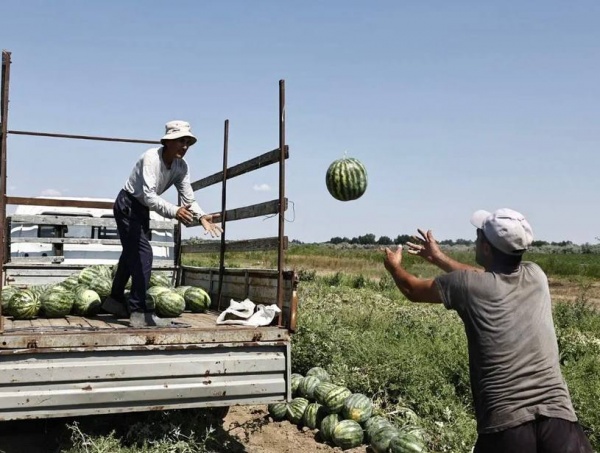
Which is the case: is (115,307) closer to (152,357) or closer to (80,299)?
(80,299)

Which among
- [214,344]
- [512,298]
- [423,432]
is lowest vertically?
[423,432]

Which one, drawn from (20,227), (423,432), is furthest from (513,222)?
(20,227)

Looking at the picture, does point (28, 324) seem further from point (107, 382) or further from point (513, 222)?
point (513, 222)

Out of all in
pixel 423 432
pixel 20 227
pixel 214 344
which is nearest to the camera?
pixel 214 344

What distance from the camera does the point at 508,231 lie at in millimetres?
3574

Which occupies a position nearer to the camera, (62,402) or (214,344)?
(62,402)

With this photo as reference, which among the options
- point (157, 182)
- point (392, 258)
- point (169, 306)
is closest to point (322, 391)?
point (169, 306)

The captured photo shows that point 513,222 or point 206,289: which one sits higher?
point 513,222

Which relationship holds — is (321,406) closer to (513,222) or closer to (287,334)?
(287,334)

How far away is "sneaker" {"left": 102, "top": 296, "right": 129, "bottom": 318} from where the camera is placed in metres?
6.38

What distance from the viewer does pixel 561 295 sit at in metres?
24.0

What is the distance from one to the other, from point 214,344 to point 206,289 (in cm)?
248

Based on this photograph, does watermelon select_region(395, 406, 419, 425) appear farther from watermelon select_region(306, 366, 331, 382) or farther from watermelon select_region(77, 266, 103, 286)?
watermelon select_region(77, 266, 103, 286)

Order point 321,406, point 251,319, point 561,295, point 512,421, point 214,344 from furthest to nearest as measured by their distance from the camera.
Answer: point 561,295, point 321,406, point 251,319, point 214,344, point 512,421
